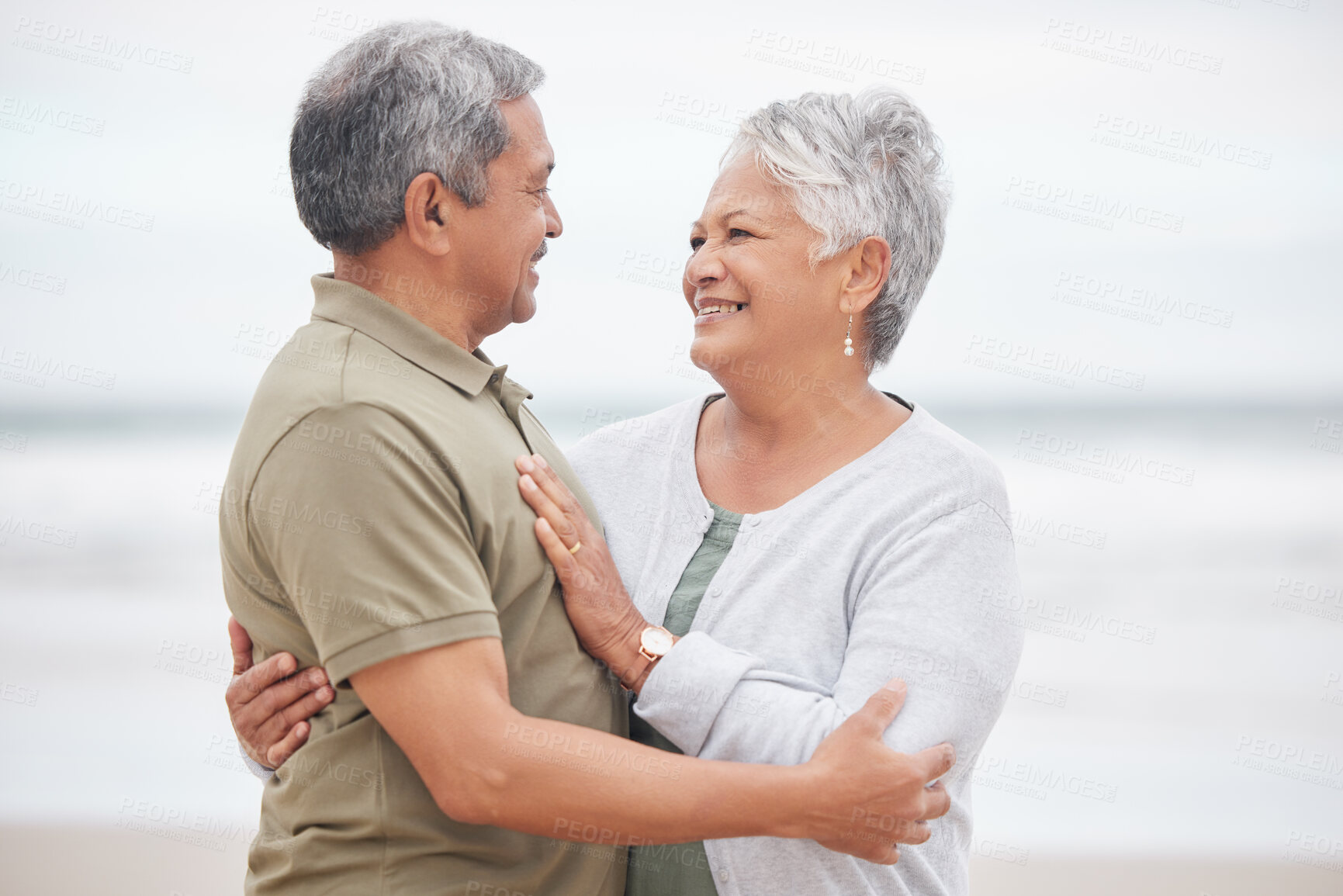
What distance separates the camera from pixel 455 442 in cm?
152

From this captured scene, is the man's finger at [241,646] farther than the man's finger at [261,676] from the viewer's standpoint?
Yes

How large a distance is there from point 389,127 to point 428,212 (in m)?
0.13

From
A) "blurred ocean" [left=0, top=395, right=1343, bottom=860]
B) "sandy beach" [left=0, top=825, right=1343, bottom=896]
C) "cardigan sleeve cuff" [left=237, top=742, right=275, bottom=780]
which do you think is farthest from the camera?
"blurred ocean" [left=0, top=395, right=1343, bottom=860]

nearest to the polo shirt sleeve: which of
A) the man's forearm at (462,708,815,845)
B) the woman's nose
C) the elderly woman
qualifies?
the man's forearm at (462,708,815,845)

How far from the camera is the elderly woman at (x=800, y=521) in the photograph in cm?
168

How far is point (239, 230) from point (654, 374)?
17.6ft

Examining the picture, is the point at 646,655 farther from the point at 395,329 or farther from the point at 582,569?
the point at 395,329

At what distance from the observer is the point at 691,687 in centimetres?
167

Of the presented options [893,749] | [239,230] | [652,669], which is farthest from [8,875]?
[239,230]

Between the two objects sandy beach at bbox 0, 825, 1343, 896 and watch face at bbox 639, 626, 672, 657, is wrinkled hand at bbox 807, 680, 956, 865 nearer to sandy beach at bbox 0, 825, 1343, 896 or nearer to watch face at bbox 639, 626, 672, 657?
watch face at bbox 639, 626, 672, 657

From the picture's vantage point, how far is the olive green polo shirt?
4.44ft

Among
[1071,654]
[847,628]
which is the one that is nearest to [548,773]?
[847,628]

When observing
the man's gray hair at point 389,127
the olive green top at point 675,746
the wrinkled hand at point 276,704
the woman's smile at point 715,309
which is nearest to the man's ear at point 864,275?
Result: the woman's smile at point 715,309

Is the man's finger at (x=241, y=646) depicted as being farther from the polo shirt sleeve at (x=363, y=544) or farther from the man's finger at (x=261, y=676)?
the polo shirt sleeve at (x=363, y=544)
